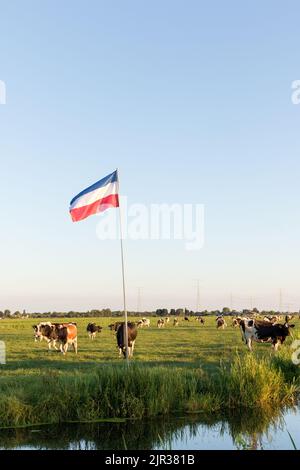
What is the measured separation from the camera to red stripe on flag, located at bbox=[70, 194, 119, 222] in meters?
20.3

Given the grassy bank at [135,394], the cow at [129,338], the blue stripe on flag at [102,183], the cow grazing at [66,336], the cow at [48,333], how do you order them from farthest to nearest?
the cow at [48,333] → the cow grazing at [66,336] → the cow at [129,338] → the blue stripe on flag at [102,183] → the grassy bank at [135,394]

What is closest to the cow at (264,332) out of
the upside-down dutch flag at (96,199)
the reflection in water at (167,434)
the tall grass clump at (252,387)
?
the tall grass clump at (252,387)

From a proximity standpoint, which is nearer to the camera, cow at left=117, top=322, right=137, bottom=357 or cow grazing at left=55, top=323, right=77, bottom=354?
cow at left=117, top=322, right=137, bottom=357

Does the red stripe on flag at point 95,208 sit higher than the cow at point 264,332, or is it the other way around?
the red stripe on flag at point 95,208

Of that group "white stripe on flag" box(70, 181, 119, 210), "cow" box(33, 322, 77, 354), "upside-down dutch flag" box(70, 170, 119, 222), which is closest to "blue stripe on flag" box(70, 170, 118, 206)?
"upside-down dutch flag" box(70, 170, 119, 222)

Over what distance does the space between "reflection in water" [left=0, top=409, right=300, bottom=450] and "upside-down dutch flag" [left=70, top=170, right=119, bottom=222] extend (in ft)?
28.0

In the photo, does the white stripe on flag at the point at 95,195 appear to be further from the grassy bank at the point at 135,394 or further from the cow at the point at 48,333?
the cow at the point at 48,333

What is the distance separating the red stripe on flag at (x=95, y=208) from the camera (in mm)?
20344

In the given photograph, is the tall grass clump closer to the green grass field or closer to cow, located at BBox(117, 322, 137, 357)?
the green grass field

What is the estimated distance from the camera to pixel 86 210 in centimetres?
2045

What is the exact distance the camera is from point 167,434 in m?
13.4

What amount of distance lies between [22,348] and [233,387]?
1964 centimetres
